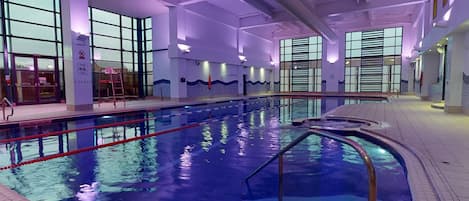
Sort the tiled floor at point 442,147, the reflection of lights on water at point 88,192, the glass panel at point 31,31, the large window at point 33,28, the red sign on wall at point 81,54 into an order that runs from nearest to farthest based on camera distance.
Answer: the tiled floor at point 442,147
the reflection of lights on water at point 88,192
the red sign on wall at point 81,54
the large window at point 33,28
the glass panel at point 31,31

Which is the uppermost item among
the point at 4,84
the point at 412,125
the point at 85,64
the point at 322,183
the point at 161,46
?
the point at 161,46

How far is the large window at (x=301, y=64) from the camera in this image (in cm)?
2094

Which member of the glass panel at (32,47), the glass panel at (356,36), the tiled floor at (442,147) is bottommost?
the tiled floor at (442,147)

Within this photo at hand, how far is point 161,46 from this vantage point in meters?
14.2

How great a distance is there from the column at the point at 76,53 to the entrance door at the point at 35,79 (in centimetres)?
355

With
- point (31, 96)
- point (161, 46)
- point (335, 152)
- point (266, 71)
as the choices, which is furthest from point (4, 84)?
point (266, 71)

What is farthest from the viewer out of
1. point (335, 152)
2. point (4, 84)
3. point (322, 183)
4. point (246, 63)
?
point (246, 63)

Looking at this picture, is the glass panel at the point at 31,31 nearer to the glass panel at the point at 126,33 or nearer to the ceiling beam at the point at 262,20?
the glass panel at the point at 126,33

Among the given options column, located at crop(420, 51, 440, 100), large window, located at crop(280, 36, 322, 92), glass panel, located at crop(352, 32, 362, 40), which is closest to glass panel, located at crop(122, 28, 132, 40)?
large window, located at crop(280, 36, 322, 92)

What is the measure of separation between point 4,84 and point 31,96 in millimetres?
1069

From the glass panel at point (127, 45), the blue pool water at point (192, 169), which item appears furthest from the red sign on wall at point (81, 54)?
the glass panel at point (127, 45)

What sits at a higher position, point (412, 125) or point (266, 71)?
point (266, 71)

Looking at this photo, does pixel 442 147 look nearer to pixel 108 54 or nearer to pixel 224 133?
pixel 224 133

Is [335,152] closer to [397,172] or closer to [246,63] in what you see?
[397,172]
